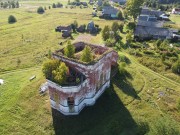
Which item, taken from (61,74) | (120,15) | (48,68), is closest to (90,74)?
(61,74)

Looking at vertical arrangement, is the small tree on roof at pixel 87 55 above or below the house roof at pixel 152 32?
above

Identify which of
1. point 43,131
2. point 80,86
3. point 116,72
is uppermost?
point 80,86

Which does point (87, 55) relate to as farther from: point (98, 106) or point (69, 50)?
point (98, 106)

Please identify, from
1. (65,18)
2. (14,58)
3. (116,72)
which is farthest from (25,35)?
(116,72)

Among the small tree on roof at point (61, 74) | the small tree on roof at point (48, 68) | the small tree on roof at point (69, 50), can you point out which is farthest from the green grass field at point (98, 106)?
the small tree on roof at point (69, 50)

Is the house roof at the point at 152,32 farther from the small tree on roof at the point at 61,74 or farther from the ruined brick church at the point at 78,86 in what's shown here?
the small tree on roof at the point at 61,74

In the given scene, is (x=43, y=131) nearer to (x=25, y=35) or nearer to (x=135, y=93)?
(x=135, y=93)

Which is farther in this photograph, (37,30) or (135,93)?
(37,30)

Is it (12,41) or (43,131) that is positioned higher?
(12,41)
